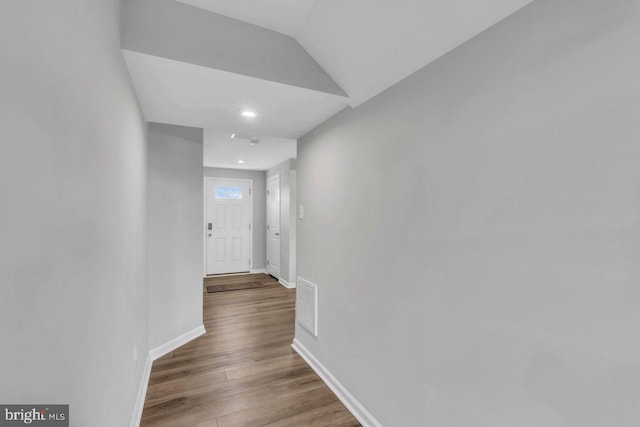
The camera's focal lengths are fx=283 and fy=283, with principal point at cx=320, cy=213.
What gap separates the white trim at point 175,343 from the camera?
2.72m

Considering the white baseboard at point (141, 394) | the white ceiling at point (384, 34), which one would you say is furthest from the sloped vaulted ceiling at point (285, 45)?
the white baseboard at point (141, 394)

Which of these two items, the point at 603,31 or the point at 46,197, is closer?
the point at 46,197

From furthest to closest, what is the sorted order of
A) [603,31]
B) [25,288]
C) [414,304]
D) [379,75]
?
[379,75]
[414,304]
[603,31]
[25,288]

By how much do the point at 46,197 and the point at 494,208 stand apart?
1.47m

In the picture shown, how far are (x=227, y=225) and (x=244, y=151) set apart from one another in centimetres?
229

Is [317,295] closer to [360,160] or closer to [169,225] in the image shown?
[360,160]

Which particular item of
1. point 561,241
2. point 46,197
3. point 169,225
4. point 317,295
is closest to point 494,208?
point 561,241

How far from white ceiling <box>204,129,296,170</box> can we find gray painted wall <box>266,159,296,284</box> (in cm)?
22

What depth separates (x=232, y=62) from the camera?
1631 millimetres

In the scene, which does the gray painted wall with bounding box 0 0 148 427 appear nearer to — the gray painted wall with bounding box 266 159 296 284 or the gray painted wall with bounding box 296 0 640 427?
the gray painted wall with bounding box 296 0 640 427

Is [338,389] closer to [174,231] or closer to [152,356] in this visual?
[152,356]

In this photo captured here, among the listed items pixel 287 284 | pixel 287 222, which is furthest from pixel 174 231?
pixel 287 284

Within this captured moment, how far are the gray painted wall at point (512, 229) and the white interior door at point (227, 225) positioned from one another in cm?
496

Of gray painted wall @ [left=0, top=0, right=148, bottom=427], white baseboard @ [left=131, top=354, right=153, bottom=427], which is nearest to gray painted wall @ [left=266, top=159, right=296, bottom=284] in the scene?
white baseboard @ [left=131, top=354, right=153, bottom=427]
